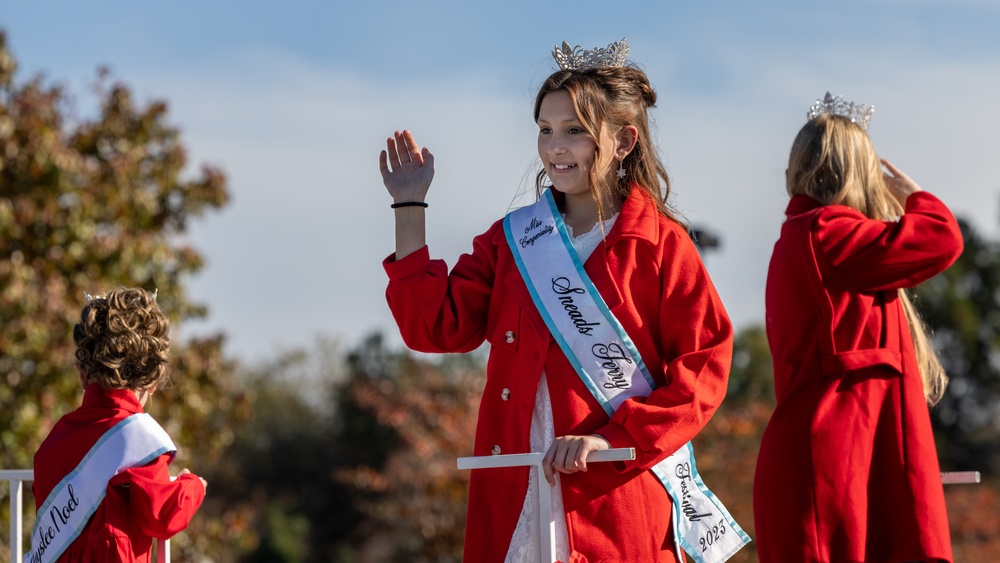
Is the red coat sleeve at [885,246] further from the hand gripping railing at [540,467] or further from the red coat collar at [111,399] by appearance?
the red coat collar at [111,399]

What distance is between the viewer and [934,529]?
3.25 m

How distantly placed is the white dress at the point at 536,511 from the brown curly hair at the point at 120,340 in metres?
1.14

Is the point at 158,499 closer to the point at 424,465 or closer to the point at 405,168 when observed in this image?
the point at 405,168

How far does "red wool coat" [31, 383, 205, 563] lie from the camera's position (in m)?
3.44

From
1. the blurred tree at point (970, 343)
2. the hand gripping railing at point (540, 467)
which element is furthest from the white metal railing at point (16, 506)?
the blurred tree at point (970, 343)

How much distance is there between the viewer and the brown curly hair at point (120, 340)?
3.60 metres

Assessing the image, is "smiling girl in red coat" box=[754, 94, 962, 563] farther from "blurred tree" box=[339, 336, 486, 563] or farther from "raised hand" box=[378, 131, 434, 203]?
"blurred tree" box=[339, 336, 486, 563]

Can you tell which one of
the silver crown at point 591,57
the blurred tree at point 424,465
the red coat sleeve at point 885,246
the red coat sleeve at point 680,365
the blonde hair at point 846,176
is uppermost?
the silver crown at point 591,57

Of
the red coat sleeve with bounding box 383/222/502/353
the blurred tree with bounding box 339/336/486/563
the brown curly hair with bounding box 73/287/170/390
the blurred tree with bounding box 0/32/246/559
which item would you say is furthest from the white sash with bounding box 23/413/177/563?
the blurred tree with bounding box 339/336/486/563

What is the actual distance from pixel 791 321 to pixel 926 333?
0.57 m

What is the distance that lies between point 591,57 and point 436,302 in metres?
0.81

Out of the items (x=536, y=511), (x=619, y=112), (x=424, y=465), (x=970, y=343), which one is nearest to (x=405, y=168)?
(x=619, y=112)

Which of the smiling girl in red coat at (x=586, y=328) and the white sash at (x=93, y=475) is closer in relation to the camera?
the smiling girl in red coat at (x=586, y=328)

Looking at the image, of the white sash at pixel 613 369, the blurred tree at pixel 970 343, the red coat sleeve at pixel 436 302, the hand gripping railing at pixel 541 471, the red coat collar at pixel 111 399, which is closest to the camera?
the hand gripping railing at pixel 541 471
